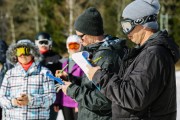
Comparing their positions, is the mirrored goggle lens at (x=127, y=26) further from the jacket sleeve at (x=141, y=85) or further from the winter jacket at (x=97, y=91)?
the winter jacket at (x=97, y=91)

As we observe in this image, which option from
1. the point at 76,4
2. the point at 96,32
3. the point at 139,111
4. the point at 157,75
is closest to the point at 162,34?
the point at 157,75

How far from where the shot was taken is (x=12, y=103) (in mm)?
4691

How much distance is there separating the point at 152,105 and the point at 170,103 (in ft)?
0.51

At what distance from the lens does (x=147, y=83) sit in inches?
104

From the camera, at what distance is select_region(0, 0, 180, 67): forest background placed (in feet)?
105

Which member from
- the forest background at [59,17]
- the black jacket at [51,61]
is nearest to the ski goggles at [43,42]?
the black jacket at [51,61]

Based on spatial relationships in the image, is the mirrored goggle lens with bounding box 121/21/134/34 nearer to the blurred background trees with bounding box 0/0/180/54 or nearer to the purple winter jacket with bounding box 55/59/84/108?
the purple winter jacket with bounding box 55/59/84/108

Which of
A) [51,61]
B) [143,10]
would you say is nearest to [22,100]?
[143,10]

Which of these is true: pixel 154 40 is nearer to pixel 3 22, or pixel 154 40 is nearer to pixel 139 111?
pixel 139 111

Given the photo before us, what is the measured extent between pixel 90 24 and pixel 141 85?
1.32 m

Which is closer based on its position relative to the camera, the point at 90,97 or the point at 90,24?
the point at 90,97

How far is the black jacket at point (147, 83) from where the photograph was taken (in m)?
2.64

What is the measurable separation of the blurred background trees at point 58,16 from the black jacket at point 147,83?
2218 cm

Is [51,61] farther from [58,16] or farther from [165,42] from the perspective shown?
[58,16]
